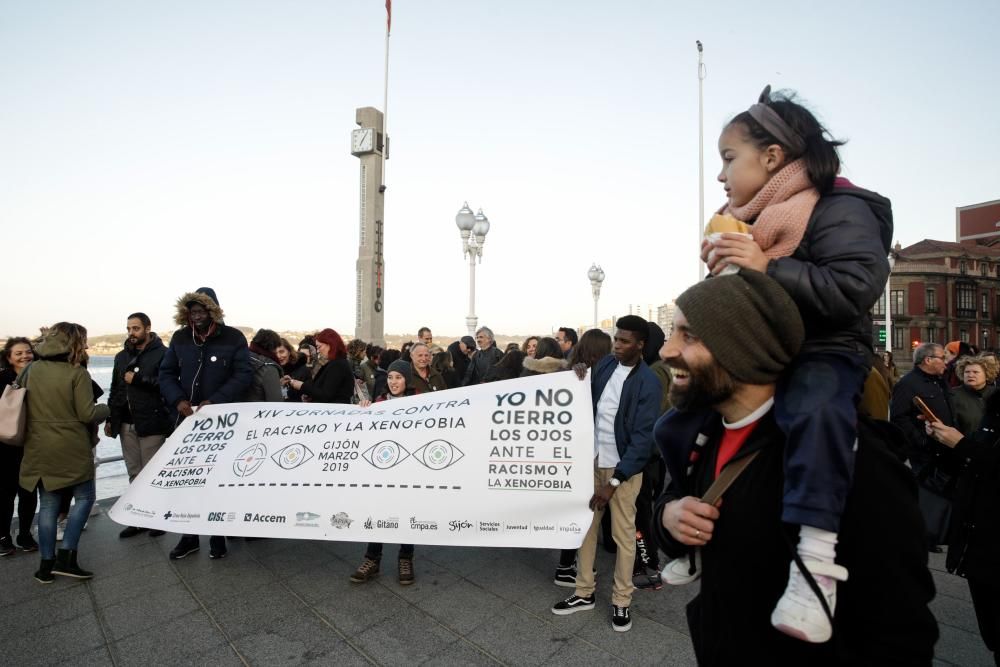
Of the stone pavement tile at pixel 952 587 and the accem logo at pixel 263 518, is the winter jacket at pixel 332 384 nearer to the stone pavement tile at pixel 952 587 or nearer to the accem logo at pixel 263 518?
the accem logo at pixel 263 518

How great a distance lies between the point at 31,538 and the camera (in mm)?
5559

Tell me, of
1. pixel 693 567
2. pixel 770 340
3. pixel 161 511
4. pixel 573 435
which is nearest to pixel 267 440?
pixel 161 511

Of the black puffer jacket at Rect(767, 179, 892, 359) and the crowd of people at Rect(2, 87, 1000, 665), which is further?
the black puffer jacket at Rect(767, 179, 892, 359)

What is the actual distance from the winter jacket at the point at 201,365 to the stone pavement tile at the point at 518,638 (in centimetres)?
336

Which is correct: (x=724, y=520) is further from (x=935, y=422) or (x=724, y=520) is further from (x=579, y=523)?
(x=935, y=422)

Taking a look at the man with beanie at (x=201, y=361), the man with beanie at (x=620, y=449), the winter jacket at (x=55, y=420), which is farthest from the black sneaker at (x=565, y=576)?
the winter jacket at (x=55, y=420)

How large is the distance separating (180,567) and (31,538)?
70.5 inches

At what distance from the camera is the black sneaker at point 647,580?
466 centimetres

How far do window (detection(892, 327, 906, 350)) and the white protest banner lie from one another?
69.7 m

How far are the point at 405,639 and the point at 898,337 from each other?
71403 millimetres

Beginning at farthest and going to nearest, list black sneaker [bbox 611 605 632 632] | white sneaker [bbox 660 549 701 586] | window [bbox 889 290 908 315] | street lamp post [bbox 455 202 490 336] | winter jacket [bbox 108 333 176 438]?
window [bbox 889 290 908 315] < street lamp post [bbox 455 202 490 336] < winter jacket [bbox 108 333 176 438] < black sneaker [bbox 611 605 632 632] < white sneaker [bbox 660 549 701 586]

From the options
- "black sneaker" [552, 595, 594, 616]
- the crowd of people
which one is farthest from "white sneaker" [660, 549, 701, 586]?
"black sneaker" [552, 595, 594, 616]

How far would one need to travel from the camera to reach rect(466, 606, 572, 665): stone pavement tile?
11.4ft

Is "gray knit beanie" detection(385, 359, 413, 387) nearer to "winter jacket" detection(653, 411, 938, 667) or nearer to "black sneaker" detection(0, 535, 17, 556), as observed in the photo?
"black sneaker" detection(0, 535, 17, 556)
